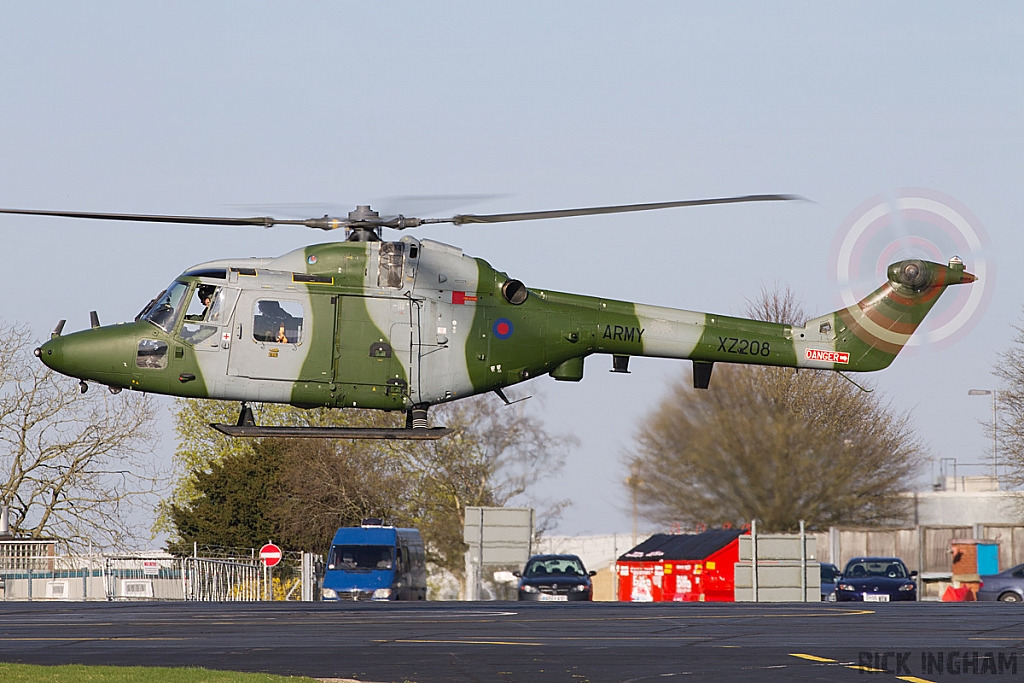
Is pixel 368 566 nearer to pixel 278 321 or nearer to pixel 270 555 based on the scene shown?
pixel 270 555

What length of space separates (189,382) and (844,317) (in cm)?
1127

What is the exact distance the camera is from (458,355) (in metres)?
21.4

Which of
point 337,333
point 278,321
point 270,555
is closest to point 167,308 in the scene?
point 278,321

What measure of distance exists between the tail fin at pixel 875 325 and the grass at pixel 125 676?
1209 centimetres

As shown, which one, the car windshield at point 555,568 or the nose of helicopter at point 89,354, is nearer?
the nose of helicopter at point 89,354

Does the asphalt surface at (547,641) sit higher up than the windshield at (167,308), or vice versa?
the windshield at (167,308)

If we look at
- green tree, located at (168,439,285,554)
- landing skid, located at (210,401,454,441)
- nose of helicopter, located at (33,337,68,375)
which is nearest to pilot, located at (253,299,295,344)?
landing skid, located at (210,401,454,441)

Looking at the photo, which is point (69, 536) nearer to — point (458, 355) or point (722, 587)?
point (722, 587)

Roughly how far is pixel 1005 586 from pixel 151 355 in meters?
26.8

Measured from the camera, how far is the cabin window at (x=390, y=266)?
2097cm

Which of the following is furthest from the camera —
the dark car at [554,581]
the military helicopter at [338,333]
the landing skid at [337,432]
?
the dark car at [554,581]

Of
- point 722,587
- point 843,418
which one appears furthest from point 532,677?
point 722,587

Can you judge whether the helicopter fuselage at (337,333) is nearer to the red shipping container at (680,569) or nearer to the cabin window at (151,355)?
the cabin window at (151,355)

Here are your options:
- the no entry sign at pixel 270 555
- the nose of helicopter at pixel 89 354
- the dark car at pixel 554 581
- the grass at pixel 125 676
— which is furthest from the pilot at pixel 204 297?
the no entry sign at pixel 270 555
